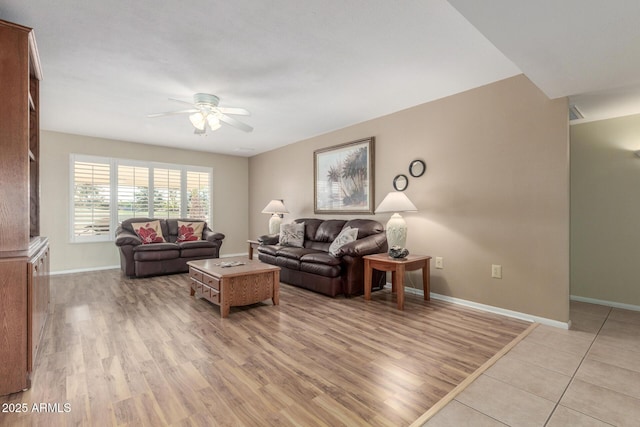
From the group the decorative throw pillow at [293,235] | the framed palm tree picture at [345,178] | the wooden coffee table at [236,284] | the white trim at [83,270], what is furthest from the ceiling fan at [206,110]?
the white trim at [83,270]

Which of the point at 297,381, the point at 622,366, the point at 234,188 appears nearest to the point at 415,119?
the point at 622,366

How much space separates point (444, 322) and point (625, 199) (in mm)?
2608

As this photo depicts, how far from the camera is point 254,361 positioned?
2225 millimetres

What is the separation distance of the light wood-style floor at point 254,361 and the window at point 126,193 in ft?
8.08

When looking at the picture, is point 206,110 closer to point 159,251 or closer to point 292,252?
point 292,252

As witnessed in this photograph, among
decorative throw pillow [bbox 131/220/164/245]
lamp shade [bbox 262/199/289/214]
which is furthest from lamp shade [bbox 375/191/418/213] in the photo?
decorative throw pillow [bbox 131/220/164/245]

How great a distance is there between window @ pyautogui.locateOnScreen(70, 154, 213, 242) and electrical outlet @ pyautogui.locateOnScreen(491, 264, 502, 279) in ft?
19.0

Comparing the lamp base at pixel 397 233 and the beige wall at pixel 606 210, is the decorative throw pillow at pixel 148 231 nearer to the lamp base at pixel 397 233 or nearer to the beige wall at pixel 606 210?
the lamp base at pixel 397 233

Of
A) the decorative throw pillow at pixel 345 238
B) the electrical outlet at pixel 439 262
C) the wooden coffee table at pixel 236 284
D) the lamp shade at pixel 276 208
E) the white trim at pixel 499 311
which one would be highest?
the lamp shade at pixel 276 208

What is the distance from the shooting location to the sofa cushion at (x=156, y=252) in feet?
16.2

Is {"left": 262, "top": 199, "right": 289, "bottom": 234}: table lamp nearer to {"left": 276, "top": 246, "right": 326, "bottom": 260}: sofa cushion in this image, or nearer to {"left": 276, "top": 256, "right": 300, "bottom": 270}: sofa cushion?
{"left": 276, "top": 246, "right": 326, "bottom": 260}: sofa cushion

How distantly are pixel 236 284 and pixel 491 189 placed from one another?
292 cm

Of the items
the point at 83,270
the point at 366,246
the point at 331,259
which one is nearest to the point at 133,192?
the point at 83,270

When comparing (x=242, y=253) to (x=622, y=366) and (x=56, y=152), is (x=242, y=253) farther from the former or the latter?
(x=622, y=366)
